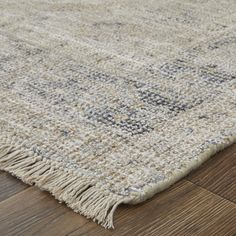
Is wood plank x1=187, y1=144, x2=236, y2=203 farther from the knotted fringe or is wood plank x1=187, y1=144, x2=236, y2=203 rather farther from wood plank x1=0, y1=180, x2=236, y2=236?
the knotted fringe

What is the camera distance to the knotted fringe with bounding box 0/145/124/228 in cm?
86

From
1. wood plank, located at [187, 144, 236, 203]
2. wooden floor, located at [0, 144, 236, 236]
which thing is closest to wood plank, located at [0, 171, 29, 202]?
wooden floor, located at [0, 144, 236, 236]

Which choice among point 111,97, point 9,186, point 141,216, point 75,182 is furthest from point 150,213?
point 111,97

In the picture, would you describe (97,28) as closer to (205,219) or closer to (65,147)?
(65,147)

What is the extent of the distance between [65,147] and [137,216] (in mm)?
228

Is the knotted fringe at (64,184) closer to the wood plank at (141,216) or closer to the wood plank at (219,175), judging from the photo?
the wood plank at (141,216)

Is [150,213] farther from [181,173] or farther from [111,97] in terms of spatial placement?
[111,97]

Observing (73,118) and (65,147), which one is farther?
(73,118)

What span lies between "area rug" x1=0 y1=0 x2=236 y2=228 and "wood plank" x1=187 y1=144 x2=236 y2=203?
0.07 ft

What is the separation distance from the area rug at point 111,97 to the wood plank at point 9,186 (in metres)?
0.01

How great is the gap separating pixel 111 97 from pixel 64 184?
1.13 feet

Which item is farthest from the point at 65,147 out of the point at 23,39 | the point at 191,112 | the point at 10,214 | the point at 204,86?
the point at 23,39

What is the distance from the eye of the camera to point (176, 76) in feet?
4.30

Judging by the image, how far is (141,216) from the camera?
854 mm
